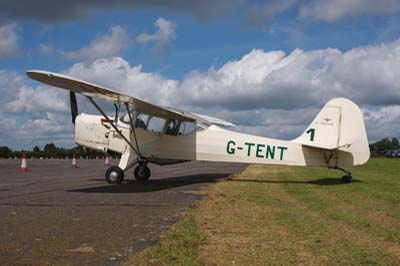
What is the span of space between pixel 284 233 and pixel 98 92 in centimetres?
885

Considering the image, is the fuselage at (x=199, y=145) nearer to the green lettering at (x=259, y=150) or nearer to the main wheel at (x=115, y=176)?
the green lettering at (x=259, y=150)

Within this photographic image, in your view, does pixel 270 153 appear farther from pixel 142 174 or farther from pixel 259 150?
pixel 142 174

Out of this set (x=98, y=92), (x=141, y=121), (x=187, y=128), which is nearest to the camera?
(x=98, y=92)

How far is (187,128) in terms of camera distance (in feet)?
53.8

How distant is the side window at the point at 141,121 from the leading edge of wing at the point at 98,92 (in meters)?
0.23

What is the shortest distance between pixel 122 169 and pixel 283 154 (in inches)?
207

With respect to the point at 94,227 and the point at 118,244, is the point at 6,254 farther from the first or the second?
the point at 94,227

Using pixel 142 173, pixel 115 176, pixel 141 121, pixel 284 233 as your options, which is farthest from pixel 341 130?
pixel 284 233

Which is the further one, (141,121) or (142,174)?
(142,174)

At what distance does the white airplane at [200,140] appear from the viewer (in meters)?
15.0

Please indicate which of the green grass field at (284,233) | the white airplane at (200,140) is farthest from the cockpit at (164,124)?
the green grass field at (284,233)

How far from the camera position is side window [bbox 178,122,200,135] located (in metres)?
16.3

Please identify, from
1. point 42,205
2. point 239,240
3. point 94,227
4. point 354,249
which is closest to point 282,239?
point 239,240

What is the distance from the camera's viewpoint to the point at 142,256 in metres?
4.97
